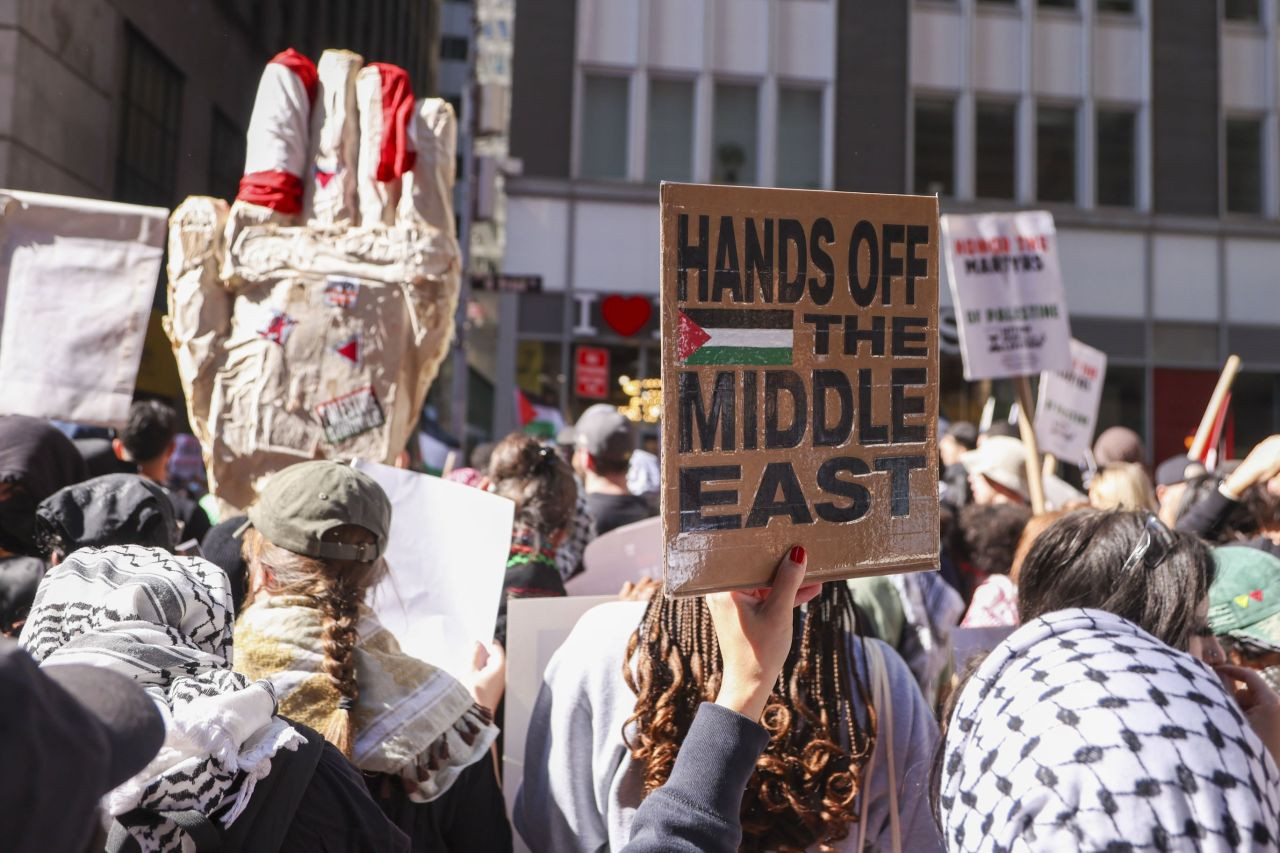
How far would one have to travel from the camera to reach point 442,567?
9.77 feet

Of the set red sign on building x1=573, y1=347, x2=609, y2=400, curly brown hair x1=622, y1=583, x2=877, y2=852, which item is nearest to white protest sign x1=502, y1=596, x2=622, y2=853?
curly brown hair x1=622, y1=583, x2=877, y2=852

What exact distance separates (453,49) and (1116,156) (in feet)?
101

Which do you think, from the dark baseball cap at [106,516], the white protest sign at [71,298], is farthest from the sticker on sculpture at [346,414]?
the dark baseball cap at [106,516]

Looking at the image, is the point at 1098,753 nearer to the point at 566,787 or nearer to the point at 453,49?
the point at 566,787

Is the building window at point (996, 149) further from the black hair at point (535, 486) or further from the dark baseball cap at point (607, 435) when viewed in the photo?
the black hair at point (535, 486)

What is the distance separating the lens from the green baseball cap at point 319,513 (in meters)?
2.38

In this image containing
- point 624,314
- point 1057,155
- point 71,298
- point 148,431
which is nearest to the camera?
point 71,298

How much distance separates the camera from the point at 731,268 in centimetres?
170

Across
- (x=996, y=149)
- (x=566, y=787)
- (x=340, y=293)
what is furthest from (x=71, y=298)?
(x=996, y=149)

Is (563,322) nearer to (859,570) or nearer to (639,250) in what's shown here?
(639,250)

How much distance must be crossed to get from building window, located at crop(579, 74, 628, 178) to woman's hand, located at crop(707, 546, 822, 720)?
1631 centimetres

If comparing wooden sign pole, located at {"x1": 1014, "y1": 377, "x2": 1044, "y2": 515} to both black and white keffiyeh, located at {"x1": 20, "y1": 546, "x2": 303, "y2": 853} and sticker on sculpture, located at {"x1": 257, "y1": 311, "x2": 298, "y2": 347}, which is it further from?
black and white keffiyeh, located at {"x1": 20, "y1": 546, "x2": 303, "y2": 853}

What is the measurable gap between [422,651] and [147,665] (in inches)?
51.5

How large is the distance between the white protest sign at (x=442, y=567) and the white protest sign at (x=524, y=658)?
0.15 m
